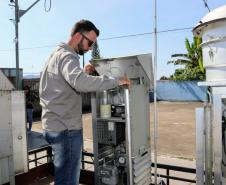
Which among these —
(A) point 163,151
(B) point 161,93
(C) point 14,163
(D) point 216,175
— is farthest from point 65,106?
(B) point 161,93

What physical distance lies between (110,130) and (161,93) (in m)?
23.7

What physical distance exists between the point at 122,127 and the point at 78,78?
1389mm

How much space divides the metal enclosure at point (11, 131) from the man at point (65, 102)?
1.57 metres

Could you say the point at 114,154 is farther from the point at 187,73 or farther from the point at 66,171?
the point at 187,73

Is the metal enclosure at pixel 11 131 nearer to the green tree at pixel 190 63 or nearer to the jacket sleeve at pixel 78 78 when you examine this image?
the jacket sleeve at pixel 78 78

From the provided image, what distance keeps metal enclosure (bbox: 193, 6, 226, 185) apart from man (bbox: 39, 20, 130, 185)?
95 centimetres

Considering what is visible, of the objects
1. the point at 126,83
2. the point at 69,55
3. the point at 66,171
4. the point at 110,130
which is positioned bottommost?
the point at 66,171

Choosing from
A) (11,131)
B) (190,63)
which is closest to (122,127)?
(11,131)

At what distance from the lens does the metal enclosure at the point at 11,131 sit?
417 cm

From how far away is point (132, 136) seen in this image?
3514mm

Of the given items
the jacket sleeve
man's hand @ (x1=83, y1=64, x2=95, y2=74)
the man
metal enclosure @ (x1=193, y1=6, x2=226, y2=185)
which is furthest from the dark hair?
metal enclosure @ (x1=193, y1=6, x2=226, y2=185)

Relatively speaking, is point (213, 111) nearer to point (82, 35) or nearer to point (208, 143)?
point (208, 143)

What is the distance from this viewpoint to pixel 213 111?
10.0ft

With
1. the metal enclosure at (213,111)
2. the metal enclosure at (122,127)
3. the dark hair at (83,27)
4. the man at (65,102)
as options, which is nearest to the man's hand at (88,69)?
the metal enclosure at (122,127)
